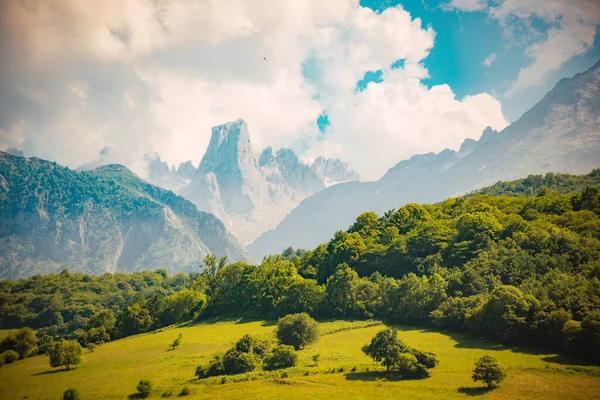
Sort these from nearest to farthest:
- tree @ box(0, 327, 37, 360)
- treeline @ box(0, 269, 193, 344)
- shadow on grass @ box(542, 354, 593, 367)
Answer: shadow on grass @ box(542, 354, 593, 367), tree @ box(0, 327, 37, 360), treeline @ box(0, 269, 193, 344)

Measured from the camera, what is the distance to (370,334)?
68.6 metres

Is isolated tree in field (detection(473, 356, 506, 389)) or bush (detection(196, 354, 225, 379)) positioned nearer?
isolated tree in field (detection(473, 356, 506, 389))

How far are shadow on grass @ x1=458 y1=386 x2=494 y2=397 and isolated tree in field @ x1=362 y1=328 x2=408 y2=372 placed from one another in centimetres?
824

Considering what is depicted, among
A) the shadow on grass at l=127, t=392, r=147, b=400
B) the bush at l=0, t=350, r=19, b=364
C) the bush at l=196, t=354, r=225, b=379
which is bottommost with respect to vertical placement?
the bush at l=0, t=350, r=19, b=364

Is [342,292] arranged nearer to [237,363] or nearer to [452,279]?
[452,279]

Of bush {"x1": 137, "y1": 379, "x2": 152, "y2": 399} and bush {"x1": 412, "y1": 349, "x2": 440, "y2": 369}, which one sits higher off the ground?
bush {"x1": 412, "y1": 349, "x2": 440, "y2": 369}

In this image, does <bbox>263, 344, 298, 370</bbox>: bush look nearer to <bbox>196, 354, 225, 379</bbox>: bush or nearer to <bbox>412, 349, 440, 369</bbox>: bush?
<bbox>196, 354, 225, 379</bbox>: bush

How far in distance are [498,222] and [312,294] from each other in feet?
155

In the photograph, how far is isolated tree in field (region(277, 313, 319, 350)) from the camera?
64.1m

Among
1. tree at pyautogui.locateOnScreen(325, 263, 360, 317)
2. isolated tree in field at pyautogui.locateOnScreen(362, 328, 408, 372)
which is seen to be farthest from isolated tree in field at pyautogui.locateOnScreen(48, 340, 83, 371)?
isolated tree in field at pyautogui.locateOnScreen(362, 328, 408, 372)

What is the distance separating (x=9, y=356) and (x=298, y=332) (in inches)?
2581

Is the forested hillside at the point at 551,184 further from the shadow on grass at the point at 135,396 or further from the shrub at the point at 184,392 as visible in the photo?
the shadow on grass at the point at 135,396

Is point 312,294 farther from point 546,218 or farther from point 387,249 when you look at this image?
point 546,218

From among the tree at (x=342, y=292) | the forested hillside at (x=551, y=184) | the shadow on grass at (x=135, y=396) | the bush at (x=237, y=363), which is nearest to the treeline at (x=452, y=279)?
the tree at (x=342, y=292)
